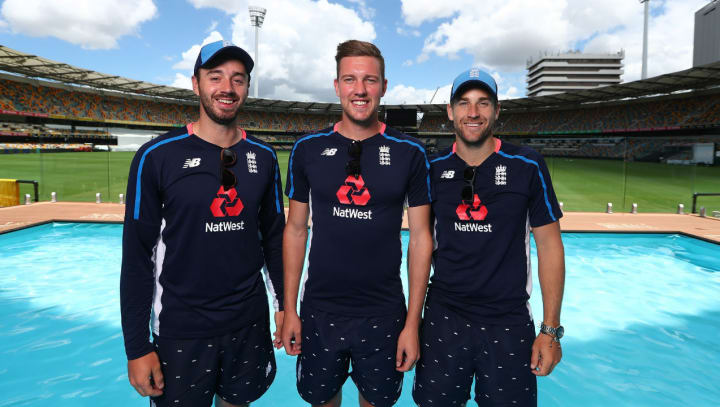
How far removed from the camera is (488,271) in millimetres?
2137

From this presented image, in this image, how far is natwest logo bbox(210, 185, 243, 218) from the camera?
192cm

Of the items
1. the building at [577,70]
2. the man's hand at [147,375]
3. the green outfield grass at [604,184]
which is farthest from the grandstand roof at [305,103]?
the building at [577,70]

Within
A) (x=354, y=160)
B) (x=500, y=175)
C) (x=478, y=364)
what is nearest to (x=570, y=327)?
(x=478, y=364)

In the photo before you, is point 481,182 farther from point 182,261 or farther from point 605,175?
point 605,175

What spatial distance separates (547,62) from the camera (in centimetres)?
11750

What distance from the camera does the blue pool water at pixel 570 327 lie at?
427 centimetres

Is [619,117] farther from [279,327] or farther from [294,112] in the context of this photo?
[279,327]

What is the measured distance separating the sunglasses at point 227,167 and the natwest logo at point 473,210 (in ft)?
4.08

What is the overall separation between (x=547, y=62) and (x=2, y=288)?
445ft

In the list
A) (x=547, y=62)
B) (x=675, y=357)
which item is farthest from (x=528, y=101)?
(x=547, y=62)

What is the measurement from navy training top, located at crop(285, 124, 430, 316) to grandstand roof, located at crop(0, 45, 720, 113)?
32.6 m

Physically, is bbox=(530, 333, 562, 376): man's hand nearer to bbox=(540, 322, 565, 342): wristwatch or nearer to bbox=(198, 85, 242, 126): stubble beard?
bbox=(540, 322, 565, 342): wristwatch

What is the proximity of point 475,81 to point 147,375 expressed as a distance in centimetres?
228

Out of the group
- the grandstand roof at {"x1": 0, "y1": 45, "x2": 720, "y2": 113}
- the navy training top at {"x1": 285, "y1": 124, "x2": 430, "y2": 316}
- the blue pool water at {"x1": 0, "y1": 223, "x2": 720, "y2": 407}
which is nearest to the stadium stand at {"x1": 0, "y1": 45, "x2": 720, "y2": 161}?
the grandstand roof at {"x1": 0, "y1": 45, "x2": 720, "y2": 113}
